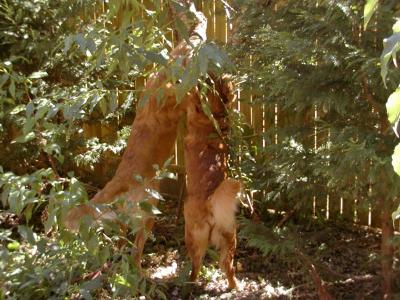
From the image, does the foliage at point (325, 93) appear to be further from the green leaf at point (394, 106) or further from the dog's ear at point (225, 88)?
the green leaf at point (394, 106)

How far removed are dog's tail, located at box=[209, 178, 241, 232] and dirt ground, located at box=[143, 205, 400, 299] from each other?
1.69ft

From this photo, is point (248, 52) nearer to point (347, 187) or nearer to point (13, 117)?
point (347, 187)

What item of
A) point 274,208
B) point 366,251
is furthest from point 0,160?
point 366,251

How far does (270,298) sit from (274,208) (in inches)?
39.3

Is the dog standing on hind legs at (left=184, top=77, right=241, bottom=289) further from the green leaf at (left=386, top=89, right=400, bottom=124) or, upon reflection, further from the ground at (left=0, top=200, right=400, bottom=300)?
the green leaf at (left=386, top=89, right=400, bottom=124)

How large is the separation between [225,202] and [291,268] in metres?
1.32

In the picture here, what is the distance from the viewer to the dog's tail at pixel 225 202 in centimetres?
317

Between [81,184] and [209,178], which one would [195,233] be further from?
[81,184]

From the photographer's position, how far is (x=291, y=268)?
14.1ft

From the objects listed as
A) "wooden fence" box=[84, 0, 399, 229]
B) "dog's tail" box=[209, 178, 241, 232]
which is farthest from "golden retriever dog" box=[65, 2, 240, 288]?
"wooden fence" box=[84, 0, 399, 229]

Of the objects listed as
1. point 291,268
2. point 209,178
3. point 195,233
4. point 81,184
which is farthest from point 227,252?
point 81,184

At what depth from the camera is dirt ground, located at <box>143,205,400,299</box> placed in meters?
Answer: 3.75

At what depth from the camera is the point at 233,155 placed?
12.5 ft

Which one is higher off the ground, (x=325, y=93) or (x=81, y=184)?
(x=325, y=93)
